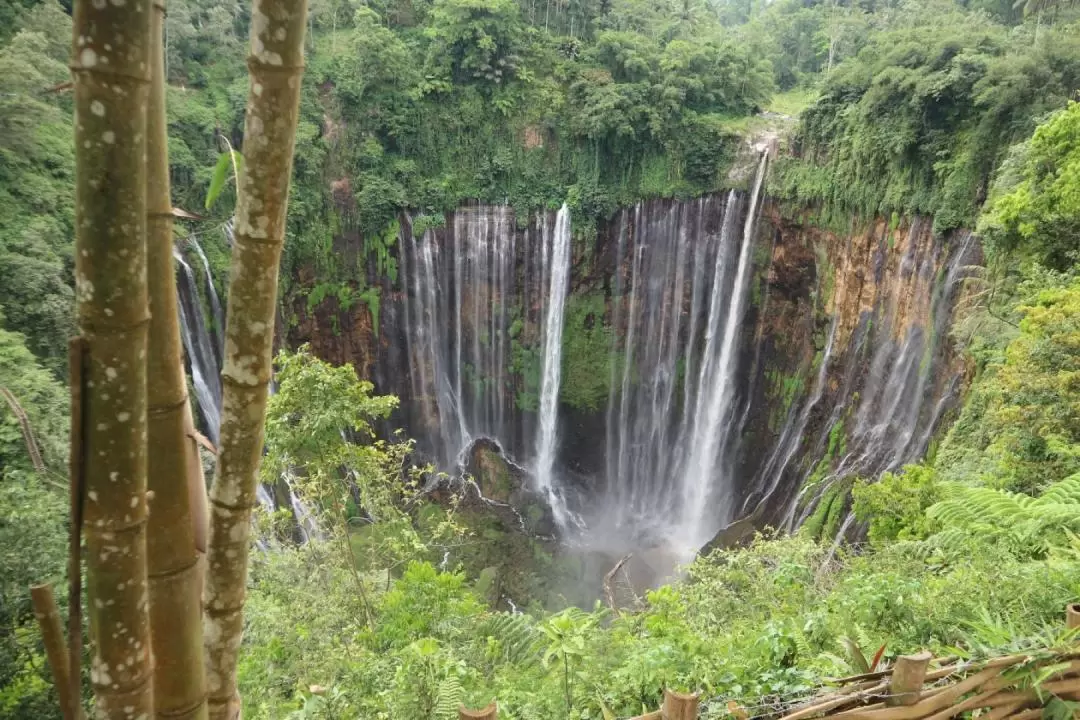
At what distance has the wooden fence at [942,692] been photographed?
172 cm

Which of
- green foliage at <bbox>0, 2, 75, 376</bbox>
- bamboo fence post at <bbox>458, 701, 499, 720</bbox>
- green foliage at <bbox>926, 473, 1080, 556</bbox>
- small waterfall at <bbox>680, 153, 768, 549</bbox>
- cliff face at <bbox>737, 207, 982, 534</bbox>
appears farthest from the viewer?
small waterfall at <bbox>680, 153, 768, 549</bbox>

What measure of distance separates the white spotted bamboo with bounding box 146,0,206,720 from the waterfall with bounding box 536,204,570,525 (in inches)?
641

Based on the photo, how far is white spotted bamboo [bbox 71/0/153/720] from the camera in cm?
73

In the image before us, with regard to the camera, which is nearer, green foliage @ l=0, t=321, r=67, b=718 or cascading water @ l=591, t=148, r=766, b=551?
green foliage @ l=0, t=321, r=67, b=718

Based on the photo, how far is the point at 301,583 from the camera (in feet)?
22.4

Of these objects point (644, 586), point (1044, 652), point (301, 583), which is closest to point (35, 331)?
point (301, 583)

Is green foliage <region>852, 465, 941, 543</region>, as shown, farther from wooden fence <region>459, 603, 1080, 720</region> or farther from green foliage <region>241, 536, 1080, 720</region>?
wooden fence <region>459, 603, 1080, 720</region>

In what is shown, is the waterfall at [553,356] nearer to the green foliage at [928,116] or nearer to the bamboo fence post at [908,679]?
the green foliage at [928,116]

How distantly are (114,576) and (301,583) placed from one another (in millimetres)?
6585

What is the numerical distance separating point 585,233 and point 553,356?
3.46m

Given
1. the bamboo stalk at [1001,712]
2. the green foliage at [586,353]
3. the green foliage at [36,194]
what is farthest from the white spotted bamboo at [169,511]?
the green foliage at [586,353]

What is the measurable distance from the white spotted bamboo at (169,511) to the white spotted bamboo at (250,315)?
0.17 feet

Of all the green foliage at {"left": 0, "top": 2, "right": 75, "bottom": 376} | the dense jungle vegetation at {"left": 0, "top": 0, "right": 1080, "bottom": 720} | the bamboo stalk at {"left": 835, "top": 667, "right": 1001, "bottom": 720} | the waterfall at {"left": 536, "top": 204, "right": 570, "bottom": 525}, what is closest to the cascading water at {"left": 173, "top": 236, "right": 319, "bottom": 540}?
the dense jungle vegetation at {"left": 0, "top": 0, "right": 1080, "bottom": 720}

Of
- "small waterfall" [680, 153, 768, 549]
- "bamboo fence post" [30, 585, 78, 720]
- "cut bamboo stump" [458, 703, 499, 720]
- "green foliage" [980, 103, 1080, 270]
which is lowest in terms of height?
"small waterfall" [680, 153, 768, 549]
